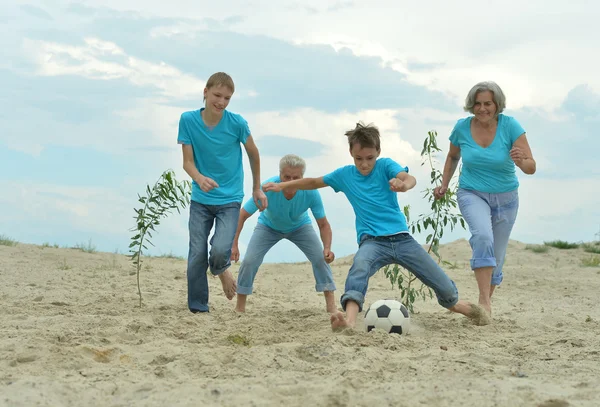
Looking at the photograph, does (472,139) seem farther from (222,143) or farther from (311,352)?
(311,352)

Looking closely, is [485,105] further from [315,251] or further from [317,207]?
[315,251]

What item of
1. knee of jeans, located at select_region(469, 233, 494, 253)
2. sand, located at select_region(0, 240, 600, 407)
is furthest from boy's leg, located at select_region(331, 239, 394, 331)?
knee of jeans, located at select_region(469, 233, 494, 253)

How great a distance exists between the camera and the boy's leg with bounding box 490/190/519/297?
6570 millimetres

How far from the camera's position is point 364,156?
570 cm

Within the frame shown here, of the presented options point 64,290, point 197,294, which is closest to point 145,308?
point 197,294

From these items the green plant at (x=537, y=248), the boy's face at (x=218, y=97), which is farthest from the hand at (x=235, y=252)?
the green plant at (x=537, y=248)

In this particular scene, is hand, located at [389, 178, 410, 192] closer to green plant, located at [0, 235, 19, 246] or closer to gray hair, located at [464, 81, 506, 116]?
gray hair, located at [464, 81, 506, 116]

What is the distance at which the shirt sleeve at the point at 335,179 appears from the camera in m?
5.91

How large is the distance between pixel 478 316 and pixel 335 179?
1.83m

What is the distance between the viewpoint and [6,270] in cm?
1028

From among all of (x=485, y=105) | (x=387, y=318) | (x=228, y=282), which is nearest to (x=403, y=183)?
(x=387, y=318)

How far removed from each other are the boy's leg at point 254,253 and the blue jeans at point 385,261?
1.43m

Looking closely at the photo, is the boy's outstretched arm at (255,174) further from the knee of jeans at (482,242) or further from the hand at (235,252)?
the knee of jeans at (482,242)

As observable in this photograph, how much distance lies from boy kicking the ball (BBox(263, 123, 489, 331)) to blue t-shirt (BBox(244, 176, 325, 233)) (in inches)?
35.0
